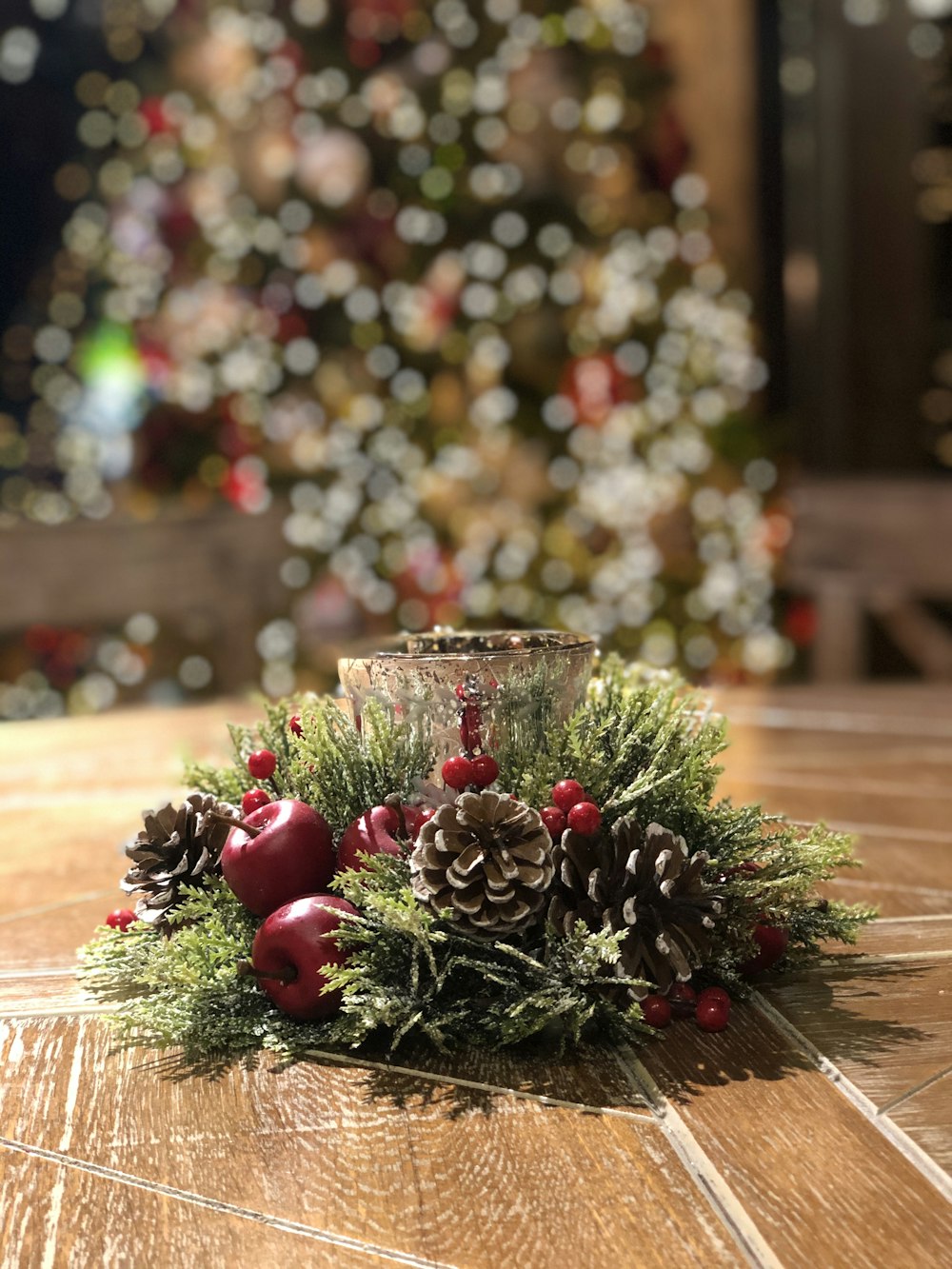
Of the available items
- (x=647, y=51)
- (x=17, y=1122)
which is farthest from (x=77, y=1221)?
(x=647, y=51)

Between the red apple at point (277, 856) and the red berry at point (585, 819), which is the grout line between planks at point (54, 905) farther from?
the red berry at point (585, 819)

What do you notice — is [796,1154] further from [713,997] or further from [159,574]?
[159,574]

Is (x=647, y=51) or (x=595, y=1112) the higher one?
(x=647, y=51)

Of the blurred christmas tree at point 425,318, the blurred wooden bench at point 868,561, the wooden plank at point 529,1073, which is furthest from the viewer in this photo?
the blurred christmas tree at point 425,318

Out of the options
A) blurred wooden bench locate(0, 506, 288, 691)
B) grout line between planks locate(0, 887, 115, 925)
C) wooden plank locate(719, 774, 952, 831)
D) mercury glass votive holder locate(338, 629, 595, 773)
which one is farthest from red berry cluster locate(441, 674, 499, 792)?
blurred wooden bench locate(0, 506, 288, 691)

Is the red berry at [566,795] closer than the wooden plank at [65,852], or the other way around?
the red berry at [566,795]

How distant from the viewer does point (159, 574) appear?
9.24ft

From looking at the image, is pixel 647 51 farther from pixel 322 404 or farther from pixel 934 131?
pixel 322 404

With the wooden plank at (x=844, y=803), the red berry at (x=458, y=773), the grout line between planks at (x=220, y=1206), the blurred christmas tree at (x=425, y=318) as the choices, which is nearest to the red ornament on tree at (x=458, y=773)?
the red berry at (x=458, y=773)

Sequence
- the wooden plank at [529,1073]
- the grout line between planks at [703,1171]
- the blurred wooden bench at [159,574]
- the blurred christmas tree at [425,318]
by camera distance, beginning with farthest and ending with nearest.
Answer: the blurred christmas tree at [425,318], the blurred wooden bench at [159,574], the wooden plank at [529,1073], the grout line between planks at [703,1171]

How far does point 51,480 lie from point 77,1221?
316 centimetres

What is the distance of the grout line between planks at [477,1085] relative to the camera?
0.49 meters

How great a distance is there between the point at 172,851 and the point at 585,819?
0.70 ft

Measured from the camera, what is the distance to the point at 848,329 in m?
3.43
